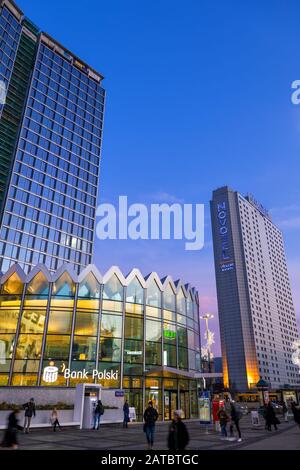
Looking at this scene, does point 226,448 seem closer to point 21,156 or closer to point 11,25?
point 21,156

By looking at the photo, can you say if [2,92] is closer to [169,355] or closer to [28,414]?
[169,355]

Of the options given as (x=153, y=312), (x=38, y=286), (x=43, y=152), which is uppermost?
(x=43, y=152)

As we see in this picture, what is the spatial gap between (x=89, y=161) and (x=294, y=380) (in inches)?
6219

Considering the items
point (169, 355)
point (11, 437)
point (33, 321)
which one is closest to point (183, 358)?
point (169, 355)

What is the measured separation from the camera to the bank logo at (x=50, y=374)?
30.6 m

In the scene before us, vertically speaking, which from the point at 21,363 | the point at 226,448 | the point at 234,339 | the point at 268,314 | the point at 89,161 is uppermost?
the point at 89,161

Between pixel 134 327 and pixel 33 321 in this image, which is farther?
pixel 134 327

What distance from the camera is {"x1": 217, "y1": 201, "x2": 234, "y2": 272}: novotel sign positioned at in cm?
17746

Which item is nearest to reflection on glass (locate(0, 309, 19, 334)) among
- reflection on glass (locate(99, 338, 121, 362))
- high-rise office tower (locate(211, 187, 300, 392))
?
reflection on glass (locate(99, 338, 121, 362))

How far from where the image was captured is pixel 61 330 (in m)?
32.2

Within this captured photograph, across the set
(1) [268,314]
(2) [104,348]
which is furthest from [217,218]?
(2) [104,348]

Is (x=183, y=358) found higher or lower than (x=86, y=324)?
lower

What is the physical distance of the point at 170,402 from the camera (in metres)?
35.0

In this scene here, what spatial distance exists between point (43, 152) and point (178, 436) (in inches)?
3834
